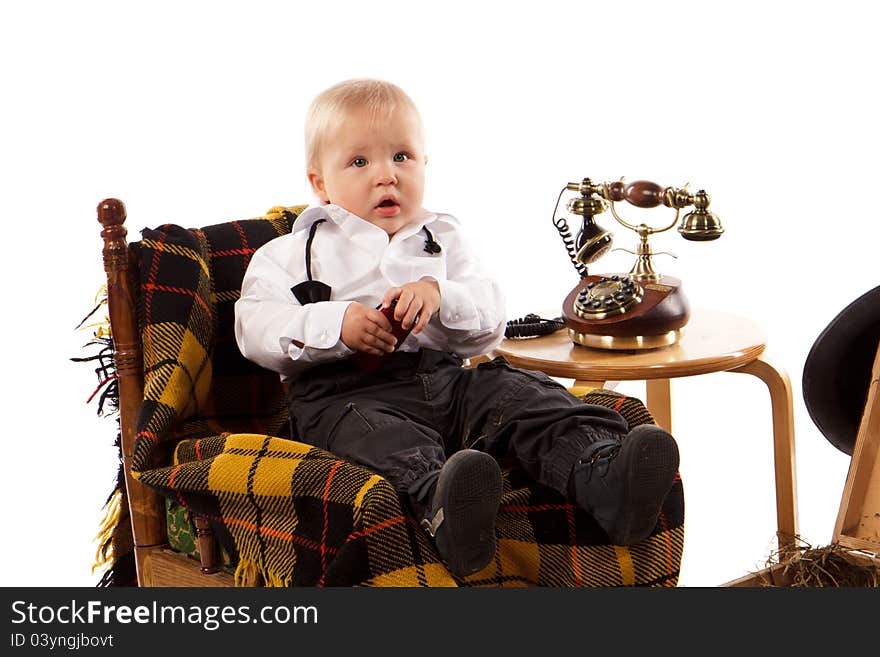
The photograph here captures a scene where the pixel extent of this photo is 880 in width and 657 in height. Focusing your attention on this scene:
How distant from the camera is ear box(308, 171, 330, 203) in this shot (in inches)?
77.7

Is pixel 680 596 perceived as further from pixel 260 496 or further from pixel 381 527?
pixel 260 496

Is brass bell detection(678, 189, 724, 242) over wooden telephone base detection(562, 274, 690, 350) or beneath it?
over

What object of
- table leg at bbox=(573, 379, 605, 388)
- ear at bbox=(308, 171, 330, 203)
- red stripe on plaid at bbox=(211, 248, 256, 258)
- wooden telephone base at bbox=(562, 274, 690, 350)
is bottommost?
table leg at bbox=(573, 379, 605, 388)

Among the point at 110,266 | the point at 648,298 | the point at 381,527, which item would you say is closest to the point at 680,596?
the point at 381,527

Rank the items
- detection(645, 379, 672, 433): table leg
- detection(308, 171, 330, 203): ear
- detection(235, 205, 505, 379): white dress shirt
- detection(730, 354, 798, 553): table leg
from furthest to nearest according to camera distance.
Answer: detection(645, 379, 672, 433): table leg < detection(730, 354, 798, 553): table leg < detection(308, 171, 330, 203): ear < detection(235, 205, 505, 379): white dress shirt

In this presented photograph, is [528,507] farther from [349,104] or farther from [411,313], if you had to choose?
[349,104]

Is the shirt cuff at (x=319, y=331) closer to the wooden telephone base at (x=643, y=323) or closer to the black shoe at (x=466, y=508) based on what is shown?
the black shoe at (x=466, y=508)

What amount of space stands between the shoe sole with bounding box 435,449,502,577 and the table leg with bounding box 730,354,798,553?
2.64 feet

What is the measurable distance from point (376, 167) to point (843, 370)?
0.79m

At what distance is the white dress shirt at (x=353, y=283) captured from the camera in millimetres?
1854

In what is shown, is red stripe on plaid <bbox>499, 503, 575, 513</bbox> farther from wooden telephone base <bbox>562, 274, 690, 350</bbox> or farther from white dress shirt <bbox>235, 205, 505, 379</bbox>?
wooden telephone base <bbox>562, 274, 690, 350</bbox>

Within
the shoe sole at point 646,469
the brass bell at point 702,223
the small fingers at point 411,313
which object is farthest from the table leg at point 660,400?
the shoe sole at point 646,469

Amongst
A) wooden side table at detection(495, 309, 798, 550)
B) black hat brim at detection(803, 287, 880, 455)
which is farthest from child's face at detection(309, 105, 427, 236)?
black hat brim at detection(803, 287, 880, 455)

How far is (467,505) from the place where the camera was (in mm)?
1506
